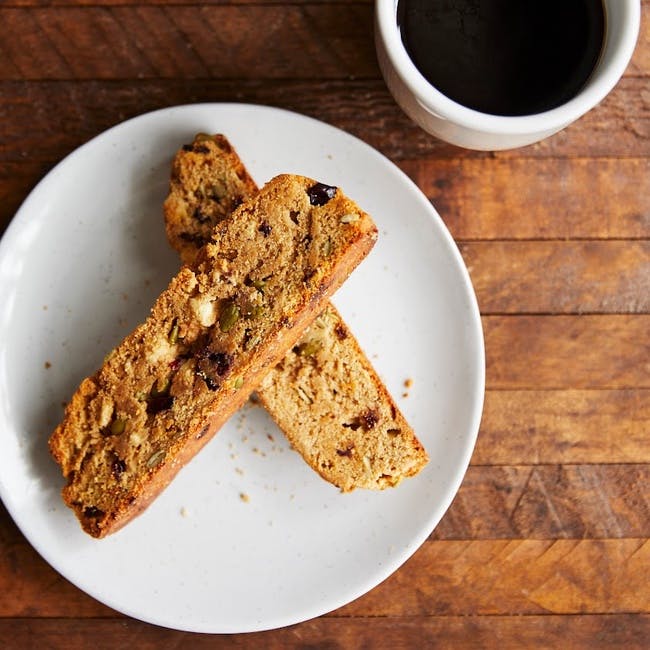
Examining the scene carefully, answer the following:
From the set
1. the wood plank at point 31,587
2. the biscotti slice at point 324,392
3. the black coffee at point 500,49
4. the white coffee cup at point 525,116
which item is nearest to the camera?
the white coffee cup at point 525,116

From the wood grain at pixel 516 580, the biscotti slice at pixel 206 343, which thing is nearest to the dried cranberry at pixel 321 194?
the biscotti slice at pixel 206 343

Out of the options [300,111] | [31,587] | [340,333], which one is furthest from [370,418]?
[31,587]

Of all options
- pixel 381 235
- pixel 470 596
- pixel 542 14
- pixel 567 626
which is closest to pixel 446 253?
pixel 381 235

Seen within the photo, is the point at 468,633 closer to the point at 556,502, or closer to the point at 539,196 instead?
the point at 556,502

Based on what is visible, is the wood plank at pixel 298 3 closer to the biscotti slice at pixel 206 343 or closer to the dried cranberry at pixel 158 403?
the biscotti slice at pixel 206 343

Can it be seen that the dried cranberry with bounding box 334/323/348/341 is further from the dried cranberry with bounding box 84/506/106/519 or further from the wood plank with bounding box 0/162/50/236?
the wood plank with bounding box 0/162/50/236

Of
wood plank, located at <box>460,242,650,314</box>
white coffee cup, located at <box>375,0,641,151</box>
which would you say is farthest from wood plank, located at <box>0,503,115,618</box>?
white coffee cup, located at <box>375,0,641,151</box>

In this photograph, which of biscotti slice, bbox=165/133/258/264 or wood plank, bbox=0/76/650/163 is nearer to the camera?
biscotti slice, bbox=165/133/258/264

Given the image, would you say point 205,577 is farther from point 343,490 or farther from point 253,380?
point 253,380
